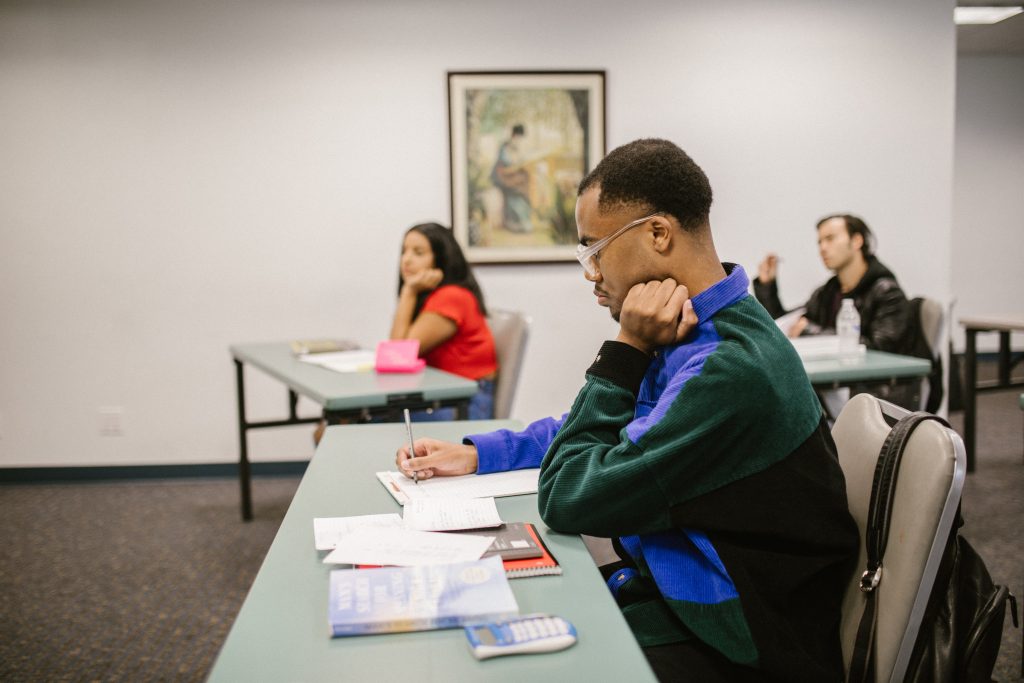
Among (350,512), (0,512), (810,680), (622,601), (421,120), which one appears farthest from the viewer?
(421,120)

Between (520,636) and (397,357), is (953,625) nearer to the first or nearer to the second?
(520,636)

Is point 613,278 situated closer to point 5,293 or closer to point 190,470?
point 190,470

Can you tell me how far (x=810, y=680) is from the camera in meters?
1.03

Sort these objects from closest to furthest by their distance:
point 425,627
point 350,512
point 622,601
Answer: point 425,627
point 622,601
point 350,512

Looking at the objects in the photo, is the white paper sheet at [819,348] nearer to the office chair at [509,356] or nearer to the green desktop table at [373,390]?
the office chair at [509,356]

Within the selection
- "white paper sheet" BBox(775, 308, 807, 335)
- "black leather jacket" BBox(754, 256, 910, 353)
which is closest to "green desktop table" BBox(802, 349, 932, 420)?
"black leather jacket" BBox(754, 256, 910, 353)

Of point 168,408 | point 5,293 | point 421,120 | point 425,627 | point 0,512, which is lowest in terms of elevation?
point 0,512

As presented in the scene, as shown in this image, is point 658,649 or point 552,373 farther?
point 552,373

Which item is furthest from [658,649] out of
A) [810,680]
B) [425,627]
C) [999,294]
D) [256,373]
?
[999,294]

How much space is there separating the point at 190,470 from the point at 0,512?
0.84 metres

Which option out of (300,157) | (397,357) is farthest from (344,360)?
(300,157)

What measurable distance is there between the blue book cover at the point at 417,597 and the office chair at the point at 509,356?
1.82m

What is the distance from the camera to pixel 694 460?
102cm

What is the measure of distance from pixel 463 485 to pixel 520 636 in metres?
0.58
